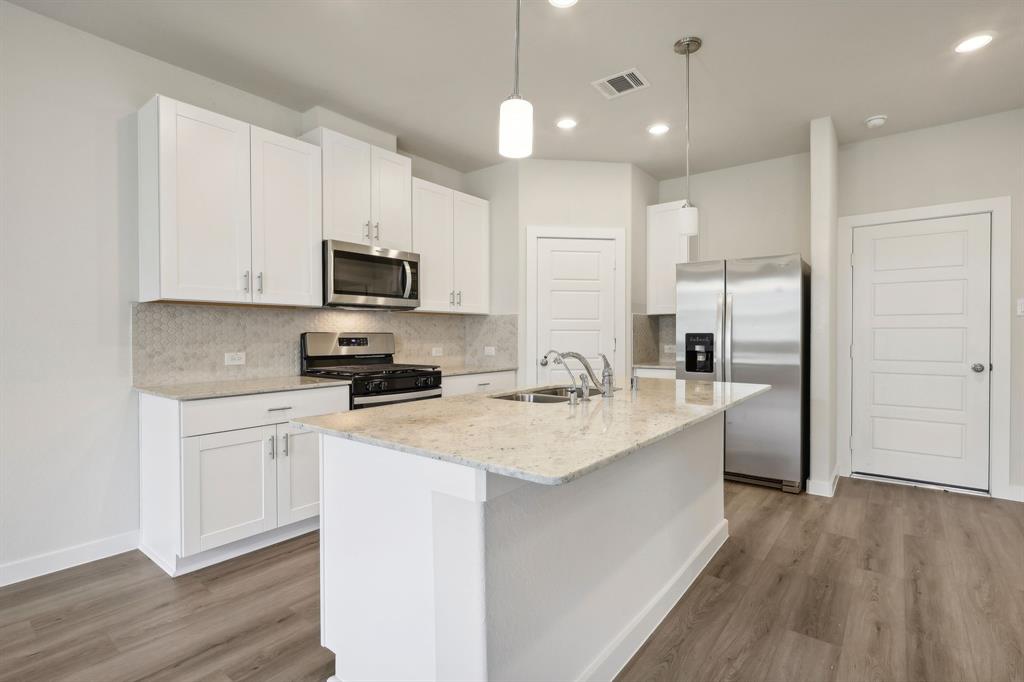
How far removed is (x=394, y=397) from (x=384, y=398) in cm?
7

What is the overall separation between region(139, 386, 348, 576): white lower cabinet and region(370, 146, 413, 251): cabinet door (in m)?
1.31

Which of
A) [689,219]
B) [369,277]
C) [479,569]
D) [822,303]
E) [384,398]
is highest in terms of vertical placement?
[689,219]

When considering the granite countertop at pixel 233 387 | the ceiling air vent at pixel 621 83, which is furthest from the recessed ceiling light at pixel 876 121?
the granite countertop at pixel 233 387

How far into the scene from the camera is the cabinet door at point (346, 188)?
10.8 feet

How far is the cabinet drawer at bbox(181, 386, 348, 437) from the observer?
244 centimetres

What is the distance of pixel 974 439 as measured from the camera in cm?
366

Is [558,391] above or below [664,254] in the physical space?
below

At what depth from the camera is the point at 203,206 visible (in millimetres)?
2719

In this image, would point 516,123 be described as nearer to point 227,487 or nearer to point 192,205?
point 192,205

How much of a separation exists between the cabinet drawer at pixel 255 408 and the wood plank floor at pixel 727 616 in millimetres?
703

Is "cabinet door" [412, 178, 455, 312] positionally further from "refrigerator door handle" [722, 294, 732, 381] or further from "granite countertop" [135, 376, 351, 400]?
"refrigerator door handle" [722, 294, 732, 381]

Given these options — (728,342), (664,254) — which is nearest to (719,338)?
(728,342)

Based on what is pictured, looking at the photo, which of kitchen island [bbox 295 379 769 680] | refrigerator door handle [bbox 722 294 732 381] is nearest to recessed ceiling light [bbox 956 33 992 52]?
refrigerator door handle [bbox 722 294 732 381]

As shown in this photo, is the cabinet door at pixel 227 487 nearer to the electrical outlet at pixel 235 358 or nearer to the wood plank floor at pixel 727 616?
the wood plank floor at pixel 727 616
